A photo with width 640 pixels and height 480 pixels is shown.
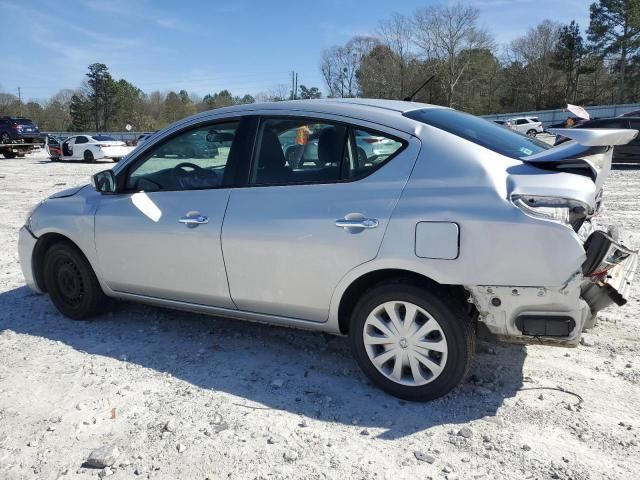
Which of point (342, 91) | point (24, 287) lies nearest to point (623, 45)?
point (342, 91)

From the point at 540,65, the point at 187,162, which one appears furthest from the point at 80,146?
the point at 540,65

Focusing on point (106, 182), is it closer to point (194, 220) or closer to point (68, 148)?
point (194, 220)

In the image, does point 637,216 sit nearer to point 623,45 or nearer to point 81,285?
point 81,285

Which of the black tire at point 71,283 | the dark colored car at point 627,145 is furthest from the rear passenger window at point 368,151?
the dark colored car at point 627,145

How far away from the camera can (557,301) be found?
9.12ft

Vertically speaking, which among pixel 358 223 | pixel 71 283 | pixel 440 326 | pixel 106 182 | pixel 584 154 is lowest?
pixel 71 283

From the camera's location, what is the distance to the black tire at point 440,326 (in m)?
2.98

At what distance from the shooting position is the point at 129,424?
3.04m

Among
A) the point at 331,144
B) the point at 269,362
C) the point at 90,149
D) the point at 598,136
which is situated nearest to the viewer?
the point at 598,136

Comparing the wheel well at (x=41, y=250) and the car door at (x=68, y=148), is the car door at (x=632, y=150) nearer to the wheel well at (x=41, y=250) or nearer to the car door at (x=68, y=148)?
the wheel well at (x=41, y=250)

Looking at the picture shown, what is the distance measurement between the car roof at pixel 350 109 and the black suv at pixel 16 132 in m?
33.4

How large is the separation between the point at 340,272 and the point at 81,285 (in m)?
2.50

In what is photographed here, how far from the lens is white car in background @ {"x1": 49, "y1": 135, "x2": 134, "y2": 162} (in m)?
26.9

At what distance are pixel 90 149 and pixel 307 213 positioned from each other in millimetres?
26698
